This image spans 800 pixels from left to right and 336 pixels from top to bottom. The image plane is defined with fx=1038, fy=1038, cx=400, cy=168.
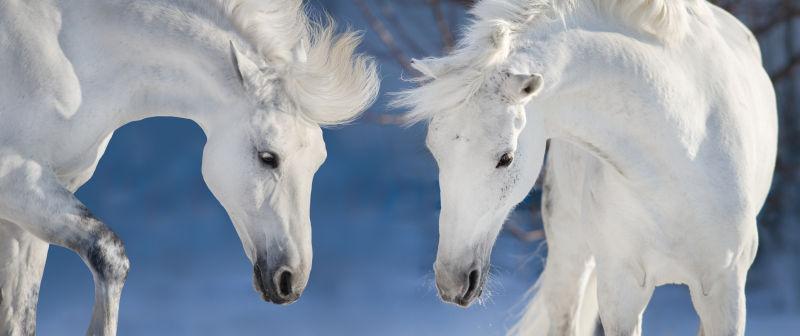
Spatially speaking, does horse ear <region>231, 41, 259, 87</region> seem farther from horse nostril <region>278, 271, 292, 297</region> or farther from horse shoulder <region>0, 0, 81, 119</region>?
horse nostril <region>278, 271, 292, 297</region>

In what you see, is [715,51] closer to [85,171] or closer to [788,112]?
[85,171]

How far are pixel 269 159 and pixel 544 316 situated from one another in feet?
6.04

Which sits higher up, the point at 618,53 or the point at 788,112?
the point at 618,53

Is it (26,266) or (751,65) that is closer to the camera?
(26,266)

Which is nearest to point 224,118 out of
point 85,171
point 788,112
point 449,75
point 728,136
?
point 85,171

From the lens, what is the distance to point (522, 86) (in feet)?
10.8

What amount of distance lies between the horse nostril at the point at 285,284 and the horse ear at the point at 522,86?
1099 millimetres

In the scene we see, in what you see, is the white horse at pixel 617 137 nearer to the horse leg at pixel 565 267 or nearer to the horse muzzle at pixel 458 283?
the horse muzzle at pixel 458 283

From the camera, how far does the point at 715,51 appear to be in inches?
153

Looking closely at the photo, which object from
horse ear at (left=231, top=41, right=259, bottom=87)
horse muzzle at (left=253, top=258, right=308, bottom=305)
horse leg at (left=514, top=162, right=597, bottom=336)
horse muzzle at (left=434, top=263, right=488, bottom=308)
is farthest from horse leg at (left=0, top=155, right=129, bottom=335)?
horse leg at (left=514, top=162, right=597, bottom=336)

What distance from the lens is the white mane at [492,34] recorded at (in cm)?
331

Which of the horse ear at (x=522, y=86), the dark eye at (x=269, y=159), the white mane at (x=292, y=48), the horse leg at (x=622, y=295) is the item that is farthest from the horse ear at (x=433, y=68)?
the horse leg at (x=622, y=295)

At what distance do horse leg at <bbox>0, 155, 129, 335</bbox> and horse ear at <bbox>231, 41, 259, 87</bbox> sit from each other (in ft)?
2.37

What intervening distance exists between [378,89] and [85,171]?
3.75 feet
